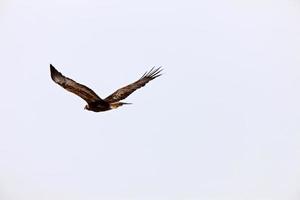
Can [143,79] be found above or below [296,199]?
above

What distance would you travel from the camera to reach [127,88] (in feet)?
17.8

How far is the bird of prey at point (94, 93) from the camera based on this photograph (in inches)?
210

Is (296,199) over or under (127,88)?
under

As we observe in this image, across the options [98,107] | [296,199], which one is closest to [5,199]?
[98,107]

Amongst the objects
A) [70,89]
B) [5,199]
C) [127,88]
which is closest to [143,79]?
[127,88]

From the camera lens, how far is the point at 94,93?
5438mm

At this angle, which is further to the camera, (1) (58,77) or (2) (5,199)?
(2) (5,199)

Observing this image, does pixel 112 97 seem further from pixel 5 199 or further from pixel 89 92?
pixel 5 199

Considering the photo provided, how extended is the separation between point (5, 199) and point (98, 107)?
7.87ft

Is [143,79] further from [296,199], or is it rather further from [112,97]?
[296,199]

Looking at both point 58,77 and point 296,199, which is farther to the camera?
point 296,199

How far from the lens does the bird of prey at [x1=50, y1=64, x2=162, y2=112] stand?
5344 millimetres

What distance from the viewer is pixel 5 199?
24.2 feet

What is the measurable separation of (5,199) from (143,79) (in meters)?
2.77
